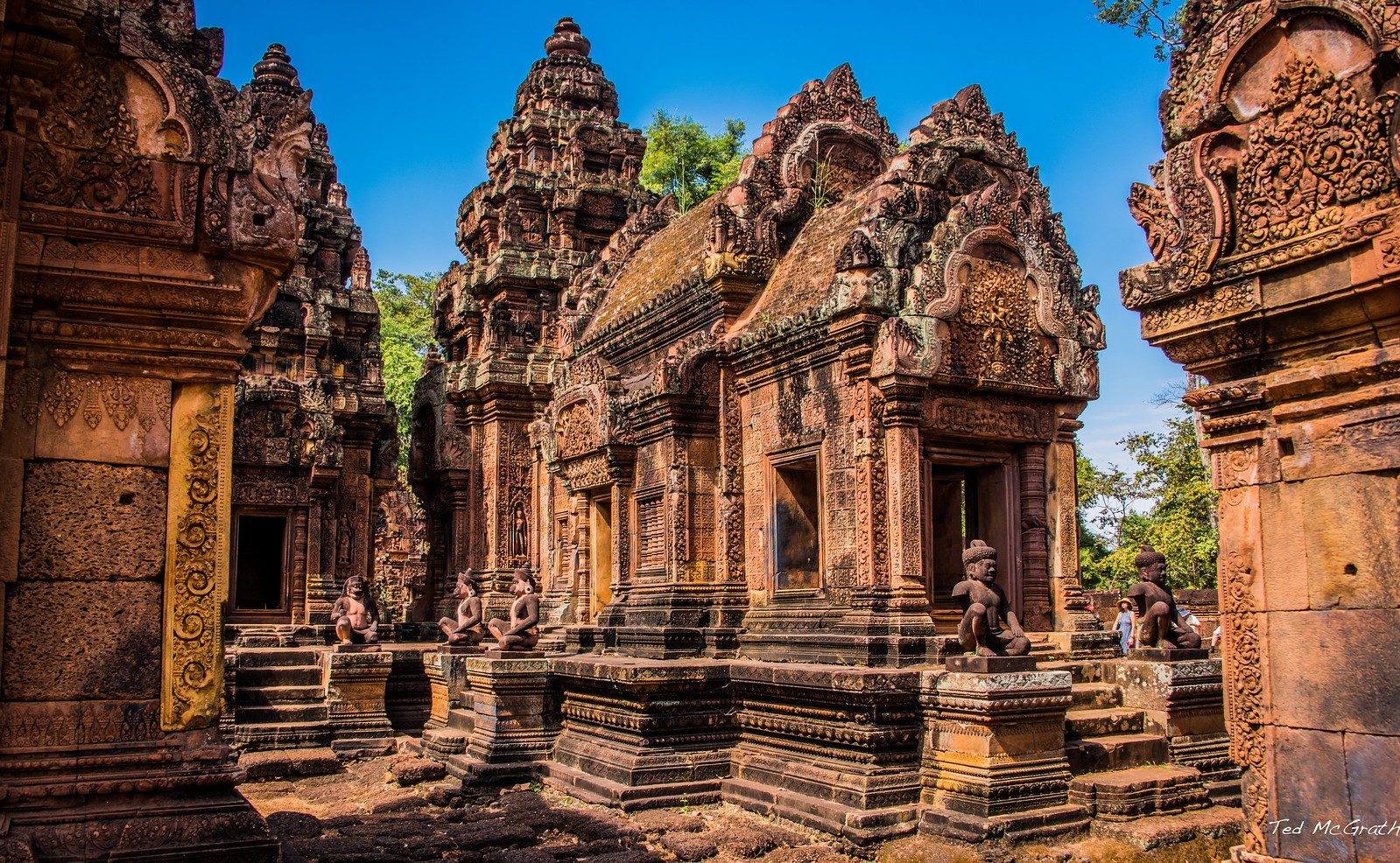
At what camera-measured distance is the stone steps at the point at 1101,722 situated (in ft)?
27.2

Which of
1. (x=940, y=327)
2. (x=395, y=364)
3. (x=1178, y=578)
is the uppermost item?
(x=395, y=364)

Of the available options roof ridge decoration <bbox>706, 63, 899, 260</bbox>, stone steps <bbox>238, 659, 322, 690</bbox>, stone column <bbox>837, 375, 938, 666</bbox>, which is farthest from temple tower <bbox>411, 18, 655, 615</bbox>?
stone column <bbox>837, 375, 938, 666</bbox>

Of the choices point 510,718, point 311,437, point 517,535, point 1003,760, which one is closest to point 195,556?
point 1003,760

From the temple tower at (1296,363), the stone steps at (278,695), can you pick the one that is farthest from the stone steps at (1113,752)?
the stone steps at (278,695)

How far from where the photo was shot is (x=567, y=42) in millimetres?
19188

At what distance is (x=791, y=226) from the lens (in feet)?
37.9

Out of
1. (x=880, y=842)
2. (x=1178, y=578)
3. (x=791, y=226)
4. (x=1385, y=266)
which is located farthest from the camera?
(x=1178, y=578)

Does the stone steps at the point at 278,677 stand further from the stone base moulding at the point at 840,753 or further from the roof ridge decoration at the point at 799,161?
the roof ridge decoration at the point at 799,161

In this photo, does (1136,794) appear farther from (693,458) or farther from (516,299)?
(516,299)

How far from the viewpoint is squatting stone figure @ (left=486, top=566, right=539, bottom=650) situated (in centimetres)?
1130

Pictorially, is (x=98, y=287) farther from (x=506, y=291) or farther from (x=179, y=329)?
(x=506, y=291)

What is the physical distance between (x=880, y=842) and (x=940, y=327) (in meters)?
4.19

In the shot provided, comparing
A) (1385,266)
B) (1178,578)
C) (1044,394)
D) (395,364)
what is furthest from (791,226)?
(395,364)

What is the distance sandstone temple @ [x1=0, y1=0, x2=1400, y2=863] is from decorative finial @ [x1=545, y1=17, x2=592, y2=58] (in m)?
0.06
